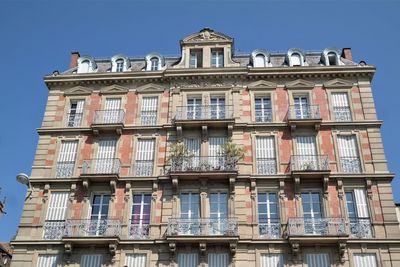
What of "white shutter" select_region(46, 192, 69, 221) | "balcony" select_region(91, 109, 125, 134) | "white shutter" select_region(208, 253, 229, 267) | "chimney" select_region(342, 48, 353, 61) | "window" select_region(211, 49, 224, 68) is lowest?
"white shutter" select_region(208, 253, 229, 267)

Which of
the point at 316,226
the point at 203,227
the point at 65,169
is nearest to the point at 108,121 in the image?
the point at 65,169

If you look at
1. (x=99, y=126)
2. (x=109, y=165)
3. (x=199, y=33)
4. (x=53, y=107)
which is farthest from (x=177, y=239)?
(x=199, y=33)

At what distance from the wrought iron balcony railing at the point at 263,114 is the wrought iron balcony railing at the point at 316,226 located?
6.00 m

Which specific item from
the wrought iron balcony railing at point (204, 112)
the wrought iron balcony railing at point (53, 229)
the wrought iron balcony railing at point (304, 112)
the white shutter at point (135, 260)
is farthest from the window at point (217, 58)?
the wrought iron balcony railing at point (53, 229)

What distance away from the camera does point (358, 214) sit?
22.3 m

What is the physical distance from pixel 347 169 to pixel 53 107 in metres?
16.4

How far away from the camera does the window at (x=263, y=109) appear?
25.5 m

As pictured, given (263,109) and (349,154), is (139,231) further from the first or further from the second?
(349,154)

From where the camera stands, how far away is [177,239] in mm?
21281

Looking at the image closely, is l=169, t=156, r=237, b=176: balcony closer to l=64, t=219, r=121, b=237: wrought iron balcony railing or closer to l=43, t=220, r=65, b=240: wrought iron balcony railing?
l=64, t=219, r=121, b=237: wrought iron balcony railing

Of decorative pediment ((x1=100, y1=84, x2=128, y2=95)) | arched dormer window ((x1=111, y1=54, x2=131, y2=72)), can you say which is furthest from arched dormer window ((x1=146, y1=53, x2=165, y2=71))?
decorative pediment ((x1=100, y1=84, x2=128, y2=95))

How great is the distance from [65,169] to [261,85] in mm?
11537

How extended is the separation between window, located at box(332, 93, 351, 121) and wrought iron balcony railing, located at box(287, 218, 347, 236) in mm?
6008

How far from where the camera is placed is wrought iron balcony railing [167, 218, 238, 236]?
71.2 feet
